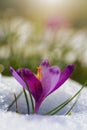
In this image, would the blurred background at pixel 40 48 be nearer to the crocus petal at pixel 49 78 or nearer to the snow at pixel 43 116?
the snow at pixel 43 116

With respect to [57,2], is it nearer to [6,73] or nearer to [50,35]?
[50,35]

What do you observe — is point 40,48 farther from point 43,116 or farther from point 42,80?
point 43,116

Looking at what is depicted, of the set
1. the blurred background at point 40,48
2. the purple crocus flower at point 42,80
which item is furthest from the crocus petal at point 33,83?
the blurred background at point 40,48

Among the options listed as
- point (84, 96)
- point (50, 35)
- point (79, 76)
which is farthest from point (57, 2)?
point (84, 96)

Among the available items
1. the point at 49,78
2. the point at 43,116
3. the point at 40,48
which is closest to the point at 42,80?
the point at 49,78

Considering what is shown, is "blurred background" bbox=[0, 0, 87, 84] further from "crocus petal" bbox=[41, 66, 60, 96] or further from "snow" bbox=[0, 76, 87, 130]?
"crocus petal" bbox=[41, 66, 60, 96]

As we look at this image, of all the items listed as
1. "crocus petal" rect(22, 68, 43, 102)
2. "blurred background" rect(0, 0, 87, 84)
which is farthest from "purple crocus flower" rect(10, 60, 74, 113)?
"blurred background" rect(0, 0, 87, 84)

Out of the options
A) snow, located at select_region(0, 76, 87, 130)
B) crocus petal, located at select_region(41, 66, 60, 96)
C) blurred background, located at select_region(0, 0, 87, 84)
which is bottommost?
blurred background, located at select_region(0, 0, 87, 84)
